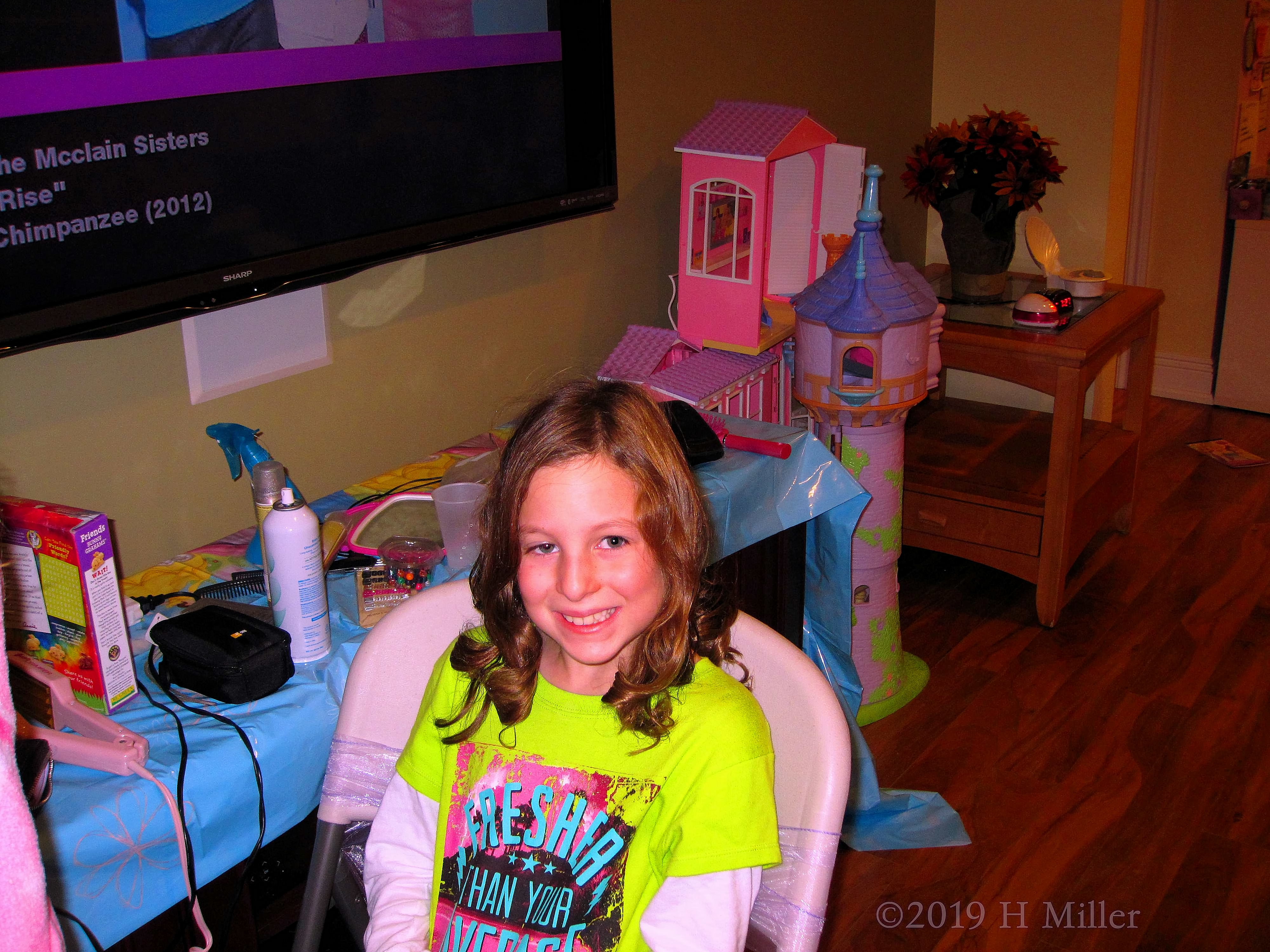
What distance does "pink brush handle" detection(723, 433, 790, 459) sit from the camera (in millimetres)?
1766

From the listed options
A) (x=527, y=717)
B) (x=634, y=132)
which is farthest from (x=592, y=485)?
(x=634, y=132)

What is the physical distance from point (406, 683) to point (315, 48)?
32.3 inches

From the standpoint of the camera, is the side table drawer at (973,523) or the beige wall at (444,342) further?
the side table drawer at (973,523)

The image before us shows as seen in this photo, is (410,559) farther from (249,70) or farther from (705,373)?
(705,373)

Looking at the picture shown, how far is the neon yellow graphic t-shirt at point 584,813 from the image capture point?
0.98 meters

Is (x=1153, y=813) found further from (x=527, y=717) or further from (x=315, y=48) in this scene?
(x=315, y=48)

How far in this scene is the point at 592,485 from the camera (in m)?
1.02

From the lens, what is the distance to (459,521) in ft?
4.69

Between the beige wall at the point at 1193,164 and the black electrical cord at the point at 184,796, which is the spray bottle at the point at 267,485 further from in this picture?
the beige wall at the point at 1193,164

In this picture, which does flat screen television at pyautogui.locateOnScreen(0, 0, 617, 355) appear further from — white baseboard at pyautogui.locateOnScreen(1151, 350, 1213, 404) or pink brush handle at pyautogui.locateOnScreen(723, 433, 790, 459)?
white baseboard at pyautogui.locateOnScreen(1151, 350, 1213, 404)

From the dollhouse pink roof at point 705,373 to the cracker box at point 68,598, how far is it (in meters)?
1.04

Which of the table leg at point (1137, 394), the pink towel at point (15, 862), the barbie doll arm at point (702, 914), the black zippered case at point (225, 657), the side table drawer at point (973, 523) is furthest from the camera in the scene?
the table leg at point (1137, 394)

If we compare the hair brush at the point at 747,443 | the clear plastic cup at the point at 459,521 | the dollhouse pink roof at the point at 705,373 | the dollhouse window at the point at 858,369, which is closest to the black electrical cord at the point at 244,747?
the clear plastic cup at the point at 459,521

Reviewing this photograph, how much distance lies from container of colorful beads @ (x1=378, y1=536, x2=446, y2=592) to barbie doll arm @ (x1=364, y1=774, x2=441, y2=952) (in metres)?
0.31
